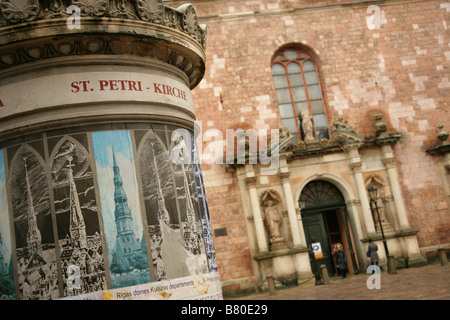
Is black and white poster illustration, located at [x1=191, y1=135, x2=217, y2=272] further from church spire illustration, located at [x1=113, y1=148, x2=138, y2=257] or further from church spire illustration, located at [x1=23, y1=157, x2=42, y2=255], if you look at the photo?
church spire illustration, located at [x1=23, y1=157, x2=42, y2=255]

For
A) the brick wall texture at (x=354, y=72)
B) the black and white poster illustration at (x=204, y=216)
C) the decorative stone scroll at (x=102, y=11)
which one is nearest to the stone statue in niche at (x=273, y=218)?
the brick wall texture at (x=354, y=72)

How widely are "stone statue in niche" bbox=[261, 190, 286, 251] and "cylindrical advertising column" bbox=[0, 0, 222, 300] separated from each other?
1241 cm

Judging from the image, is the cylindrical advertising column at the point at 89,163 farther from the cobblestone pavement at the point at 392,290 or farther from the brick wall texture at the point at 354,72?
the brick wall texture at the point at 354,72

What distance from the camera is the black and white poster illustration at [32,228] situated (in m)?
3.84

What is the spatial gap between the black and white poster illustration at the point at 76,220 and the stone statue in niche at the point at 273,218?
13139mm

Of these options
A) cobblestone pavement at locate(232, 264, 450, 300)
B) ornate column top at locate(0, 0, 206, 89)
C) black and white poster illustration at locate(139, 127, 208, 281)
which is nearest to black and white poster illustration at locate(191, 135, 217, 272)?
black and white poster illustration at locate(139, 127, 208, 281)

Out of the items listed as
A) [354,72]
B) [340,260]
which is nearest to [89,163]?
[340,260]

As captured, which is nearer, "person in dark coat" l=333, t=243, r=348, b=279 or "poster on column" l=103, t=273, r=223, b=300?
"poster on column" l=103, t=273, r=223, b=300

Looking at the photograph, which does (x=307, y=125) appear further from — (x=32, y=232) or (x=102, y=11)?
(x=32, y=232)

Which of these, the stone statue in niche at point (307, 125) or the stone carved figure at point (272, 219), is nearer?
the stone carved figure at point (272, 219)

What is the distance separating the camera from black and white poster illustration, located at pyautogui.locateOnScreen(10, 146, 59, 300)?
384cm

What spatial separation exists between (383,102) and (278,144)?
4.83 m
